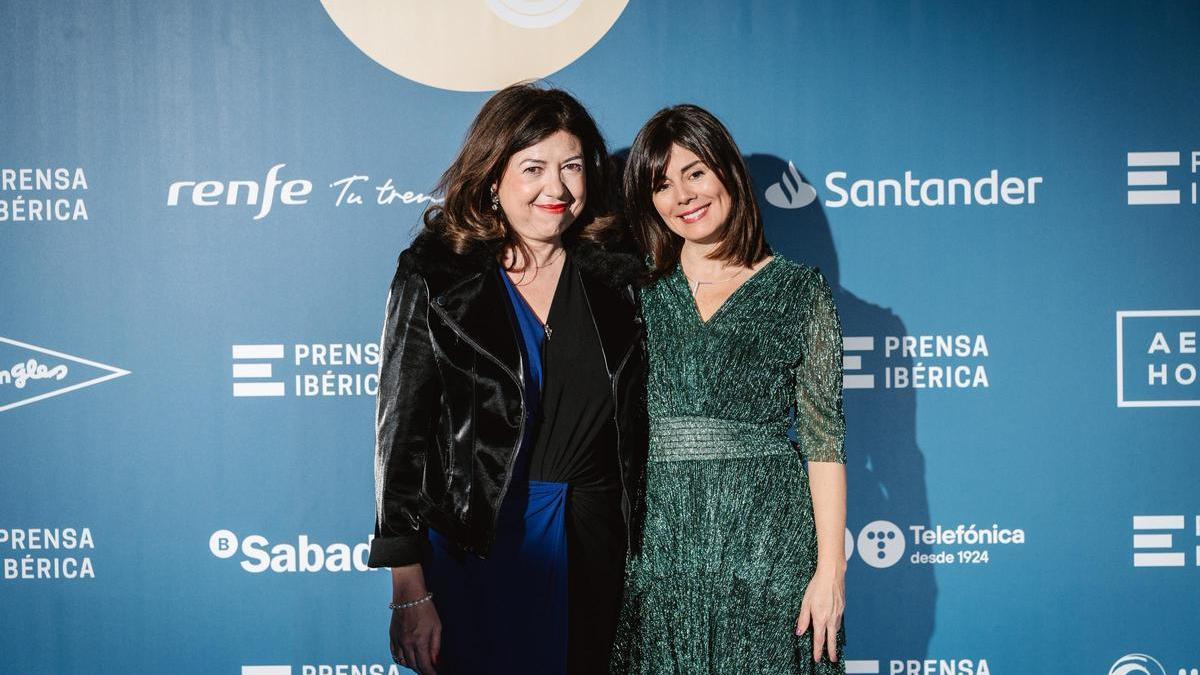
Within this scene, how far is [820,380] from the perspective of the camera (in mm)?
1826

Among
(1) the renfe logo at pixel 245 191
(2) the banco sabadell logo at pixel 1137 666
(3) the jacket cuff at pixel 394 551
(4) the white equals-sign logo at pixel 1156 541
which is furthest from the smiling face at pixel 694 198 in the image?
(2) the banco sabadell logo at pixel 1137 666

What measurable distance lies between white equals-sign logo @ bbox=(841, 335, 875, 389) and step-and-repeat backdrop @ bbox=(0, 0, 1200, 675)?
1cm

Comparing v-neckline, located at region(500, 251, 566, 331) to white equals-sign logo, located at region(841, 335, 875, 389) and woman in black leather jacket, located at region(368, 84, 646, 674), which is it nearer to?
woman in black leather jacket, located at region(368, 84, 646, 674)

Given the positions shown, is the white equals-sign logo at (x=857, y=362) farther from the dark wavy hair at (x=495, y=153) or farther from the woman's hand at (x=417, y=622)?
the woman's hand at (x=417, y=622)

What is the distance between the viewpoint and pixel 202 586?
8.39 feet

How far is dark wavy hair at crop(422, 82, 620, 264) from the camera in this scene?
72.7 inches

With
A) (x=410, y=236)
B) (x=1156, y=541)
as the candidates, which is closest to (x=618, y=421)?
(x=410, y=236)

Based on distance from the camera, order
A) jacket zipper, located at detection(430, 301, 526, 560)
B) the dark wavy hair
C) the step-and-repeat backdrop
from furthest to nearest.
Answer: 1. the step-and-repeat backdrop
2. the dark wavy hair
3. jacket zipper, located at detection(430, 301, 526, 560)

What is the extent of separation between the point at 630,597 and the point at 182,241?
1635 mm

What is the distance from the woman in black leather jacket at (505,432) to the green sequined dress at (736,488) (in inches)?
3.6

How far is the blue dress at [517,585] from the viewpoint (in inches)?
70.1

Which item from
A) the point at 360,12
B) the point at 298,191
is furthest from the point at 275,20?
the point at 298,191

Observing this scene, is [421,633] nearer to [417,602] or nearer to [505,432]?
[417,602]

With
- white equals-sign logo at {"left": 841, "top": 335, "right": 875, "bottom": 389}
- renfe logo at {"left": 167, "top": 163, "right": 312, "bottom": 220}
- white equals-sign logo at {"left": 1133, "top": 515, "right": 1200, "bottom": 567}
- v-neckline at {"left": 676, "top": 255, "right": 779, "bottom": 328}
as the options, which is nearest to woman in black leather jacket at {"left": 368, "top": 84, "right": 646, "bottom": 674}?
v-neckline at {"left": 676, "top": 255, "right": 779, "bottom": 328}
